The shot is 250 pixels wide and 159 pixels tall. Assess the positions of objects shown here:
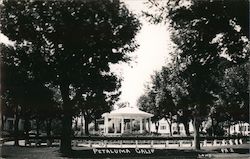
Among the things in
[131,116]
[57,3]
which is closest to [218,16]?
[57,3]

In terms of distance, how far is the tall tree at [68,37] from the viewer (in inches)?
840

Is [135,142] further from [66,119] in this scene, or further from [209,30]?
[209,30]

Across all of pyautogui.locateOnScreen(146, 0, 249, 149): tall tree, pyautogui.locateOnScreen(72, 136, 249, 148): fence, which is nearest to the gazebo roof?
pyautogui.locateOnScreen(72, 136, 249, 148): fence

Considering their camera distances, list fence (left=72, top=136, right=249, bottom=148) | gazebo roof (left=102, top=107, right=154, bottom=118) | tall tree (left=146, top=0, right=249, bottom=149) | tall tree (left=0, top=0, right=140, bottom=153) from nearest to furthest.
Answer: tall tree (left=146, top=0, right=249, bottom=149) → tall tree (left=0, top=0, right=140, bottom=153) → fence (left=72, top=136, right=249, bottom=148) → gazebo roof (left=102, top=107, right=154, bottom=118)

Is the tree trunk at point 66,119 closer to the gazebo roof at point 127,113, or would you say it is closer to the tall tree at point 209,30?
the tall tree at point 209,30

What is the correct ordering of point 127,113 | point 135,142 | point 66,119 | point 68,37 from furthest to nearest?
1. point 127,113
2. point 135,142
3. point 66,119
4. point 68,37

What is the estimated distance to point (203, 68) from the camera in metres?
A: 20.4

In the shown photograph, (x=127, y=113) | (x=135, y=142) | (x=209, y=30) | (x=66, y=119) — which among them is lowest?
(x=135, y=142)

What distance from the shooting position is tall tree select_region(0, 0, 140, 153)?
2133cm

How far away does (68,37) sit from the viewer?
21.7 meters

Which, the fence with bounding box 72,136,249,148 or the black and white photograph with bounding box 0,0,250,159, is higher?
the black and white photograph with bounding box 0,0,250,159

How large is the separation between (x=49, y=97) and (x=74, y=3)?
6.37 m

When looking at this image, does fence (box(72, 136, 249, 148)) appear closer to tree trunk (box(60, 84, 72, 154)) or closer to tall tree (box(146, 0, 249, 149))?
tree trunk (box(60, 84, 72, 154))

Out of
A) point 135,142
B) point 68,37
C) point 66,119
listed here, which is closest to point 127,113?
point 135,142
